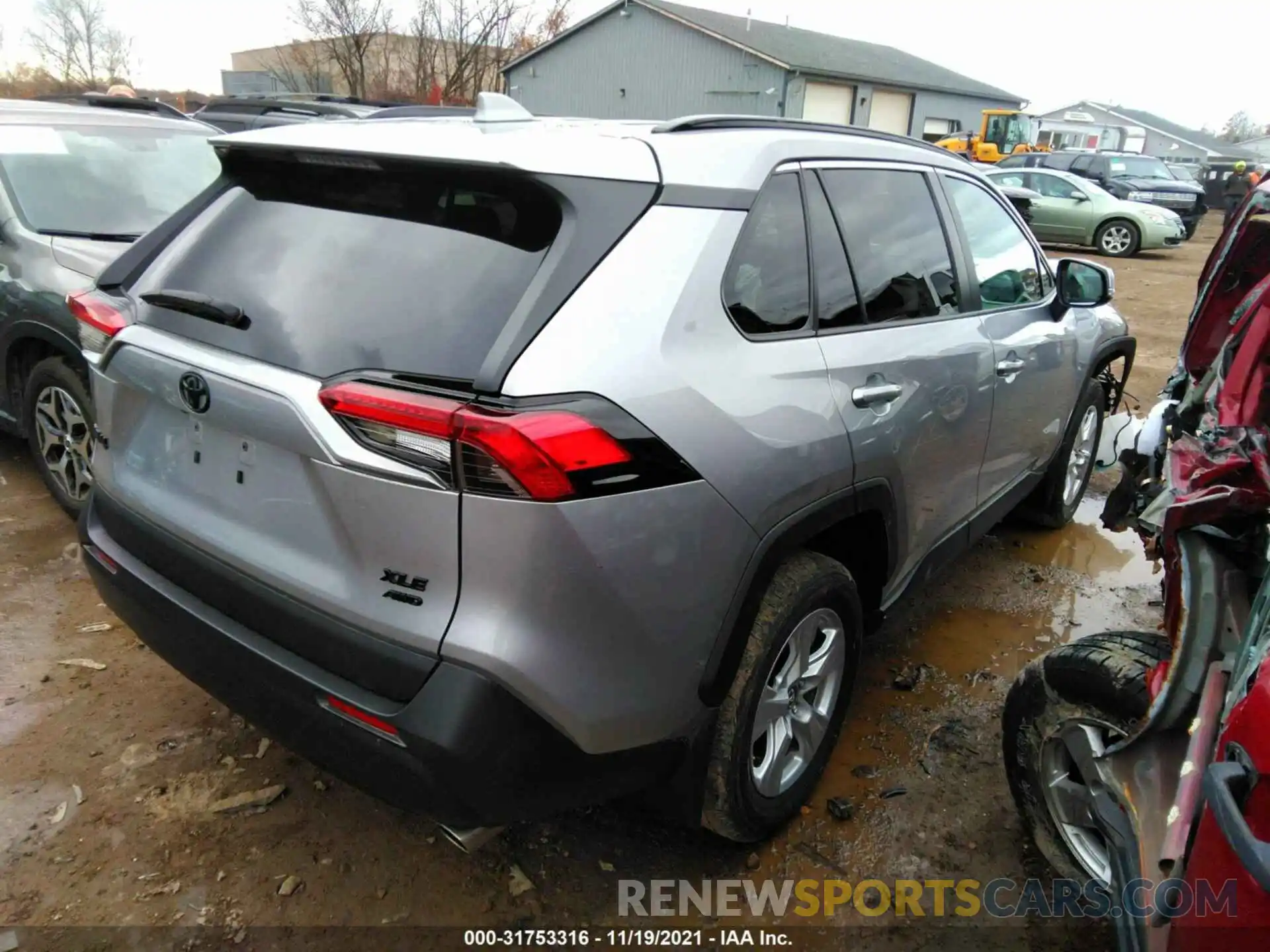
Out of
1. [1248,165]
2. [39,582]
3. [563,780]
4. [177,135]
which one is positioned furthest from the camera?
[1248,165]

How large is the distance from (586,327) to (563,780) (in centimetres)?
95

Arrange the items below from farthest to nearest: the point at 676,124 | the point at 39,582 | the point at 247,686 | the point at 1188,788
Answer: the point at 39,582
the point at 676,124
the point at 247,686
the point at 1188,788

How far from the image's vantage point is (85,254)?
405 centimetres

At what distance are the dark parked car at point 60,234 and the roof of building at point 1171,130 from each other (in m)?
72.3

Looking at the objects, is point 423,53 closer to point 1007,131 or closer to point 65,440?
point 1007,131

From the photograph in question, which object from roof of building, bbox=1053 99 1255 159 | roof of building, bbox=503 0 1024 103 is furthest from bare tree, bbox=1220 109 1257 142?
roof of building, bbox=503 0 1024 103

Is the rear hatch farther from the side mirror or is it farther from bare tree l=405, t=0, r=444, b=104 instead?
bare tree l=405, t=0, r=444, b=104

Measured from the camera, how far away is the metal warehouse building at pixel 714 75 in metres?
30.8

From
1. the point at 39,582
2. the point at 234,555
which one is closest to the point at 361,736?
the point at 234,555

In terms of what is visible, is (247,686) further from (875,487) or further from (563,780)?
(875,487)

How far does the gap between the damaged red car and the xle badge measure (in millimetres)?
1404

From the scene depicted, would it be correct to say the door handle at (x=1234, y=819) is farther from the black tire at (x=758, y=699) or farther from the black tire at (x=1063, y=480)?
the black tire at (x=1063, y=480)

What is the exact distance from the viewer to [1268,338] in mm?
2117

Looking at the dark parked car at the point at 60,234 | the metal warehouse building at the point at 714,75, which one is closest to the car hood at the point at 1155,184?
the metal warehouse building at the point at 714,75
